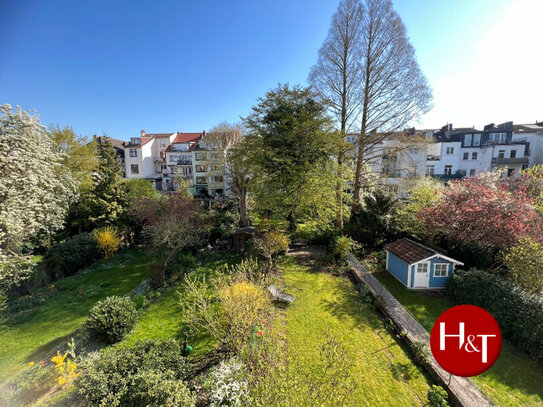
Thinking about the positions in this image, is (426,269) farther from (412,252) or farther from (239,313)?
(239,313)

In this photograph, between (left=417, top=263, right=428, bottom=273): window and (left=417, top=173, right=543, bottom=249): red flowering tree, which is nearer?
(left=417, top=173, right=543, bottom=249): red flowering tree

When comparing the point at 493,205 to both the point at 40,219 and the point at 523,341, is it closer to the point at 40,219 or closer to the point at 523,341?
the point at 523,341

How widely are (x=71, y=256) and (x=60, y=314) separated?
22.0 feet

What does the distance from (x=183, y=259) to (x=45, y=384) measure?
9.28m

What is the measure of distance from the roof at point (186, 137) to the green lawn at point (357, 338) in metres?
44.3

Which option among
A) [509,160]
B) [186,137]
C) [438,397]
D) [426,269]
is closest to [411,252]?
[426,269]

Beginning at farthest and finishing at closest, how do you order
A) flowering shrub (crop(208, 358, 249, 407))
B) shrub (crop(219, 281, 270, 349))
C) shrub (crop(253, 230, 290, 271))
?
shrub (crop(253, 230, 290, 271)) < shrub (crop(219, 281, 270, 349)) < flowering shrub (crop(208, 358, 249, 407))

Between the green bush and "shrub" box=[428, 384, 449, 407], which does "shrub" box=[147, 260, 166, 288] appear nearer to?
the green bush

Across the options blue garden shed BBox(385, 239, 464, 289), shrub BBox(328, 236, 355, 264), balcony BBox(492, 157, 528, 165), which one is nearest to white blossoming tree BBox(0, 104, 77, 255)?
shrub BBox(328, 236, 355, 264)

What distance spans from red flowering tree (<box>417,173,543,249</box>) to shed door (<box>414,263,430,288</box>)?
268 centimetres

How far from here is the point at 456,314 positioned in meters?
5.12

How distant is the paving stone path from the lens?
21.4 feet

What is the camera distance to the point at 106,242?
17172 millimetres

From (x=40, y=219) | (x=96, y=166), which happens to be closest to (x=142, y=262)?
(x=40, y=219)
